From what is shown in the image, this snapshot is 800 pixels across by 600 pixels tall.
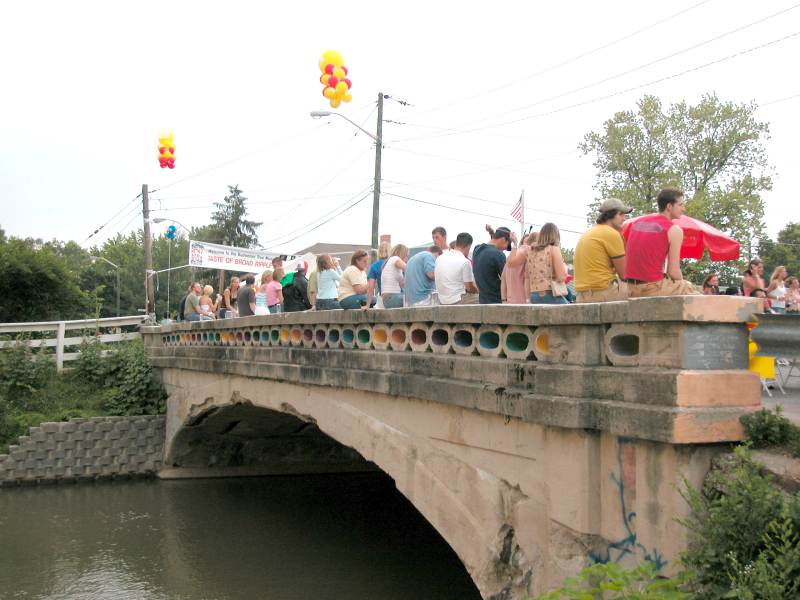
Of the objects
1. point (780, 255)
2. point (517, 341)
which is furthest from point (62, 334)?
point (780, 255)

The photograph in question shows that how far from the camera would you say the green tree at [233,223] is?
61.6 m

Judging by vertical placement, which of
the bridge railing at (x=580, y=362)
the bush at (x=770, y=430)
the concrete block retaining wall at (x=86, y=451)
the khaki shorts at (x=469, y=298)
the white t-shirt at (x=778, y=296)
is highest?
the white t-shirt at (x=778, y=296)

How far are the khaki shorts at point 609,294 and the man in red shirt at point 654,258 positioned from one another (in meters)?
0.15

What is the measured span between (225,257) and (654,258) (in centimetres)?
1729

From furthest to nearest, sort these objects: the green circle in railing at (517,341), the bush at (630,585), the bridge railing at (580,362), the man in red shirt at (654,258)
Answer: the green circle in railing at (517,341) < the man in red shirt at (654,258) < the bridge railing at (580,362) < the bush at (630,585)

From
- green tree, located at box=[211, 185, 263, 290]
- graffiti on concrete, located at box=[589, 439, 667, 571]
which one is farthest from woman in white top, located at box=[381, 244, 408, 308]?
green tree, located at box=[211, 185, 263, 290]

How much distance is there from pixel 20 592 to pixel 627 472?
942 cm

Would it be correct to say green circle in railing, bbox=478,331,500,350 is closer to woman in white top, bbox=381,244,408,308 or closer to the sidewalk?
the sidewalk

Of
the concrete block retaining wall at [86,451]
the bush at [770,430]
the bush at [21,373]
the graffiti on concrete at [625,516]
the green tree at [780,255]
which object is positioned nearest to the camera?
the bush at [770,430]

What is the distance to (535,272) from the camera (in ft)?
21.4

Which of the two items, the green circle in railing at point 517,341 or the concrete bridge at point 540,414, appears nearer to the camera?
the concrete bridge at point 540,414

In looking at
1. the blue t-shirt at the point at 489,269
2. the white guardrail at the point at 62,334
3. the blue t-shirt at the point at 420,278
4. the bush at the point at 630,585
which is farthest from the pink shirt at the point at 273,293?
the bush at the point at 630,585

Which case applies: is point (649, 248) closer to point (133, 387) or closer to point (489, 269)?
point (489, 269)

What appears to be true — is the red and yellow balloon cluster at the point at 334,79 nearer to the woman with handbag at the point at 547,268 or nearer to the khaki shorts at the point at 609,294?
the woman with handbag at the point at 547,268
